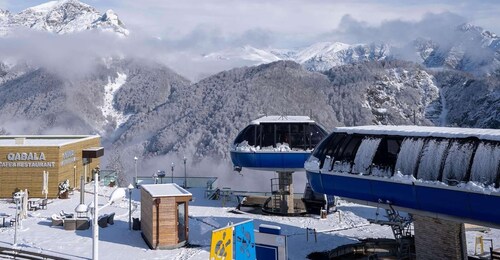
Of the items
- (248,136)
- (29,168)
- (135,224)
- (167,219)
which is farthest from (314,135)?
(29,168)

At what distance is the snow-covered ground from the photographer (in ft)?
70.0

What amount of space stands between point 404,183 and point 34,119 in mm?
154932

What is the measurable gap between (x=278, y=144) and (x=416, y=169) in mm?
13886

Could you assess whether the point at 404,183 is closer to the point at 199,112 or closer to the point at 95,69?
the point at 199,112

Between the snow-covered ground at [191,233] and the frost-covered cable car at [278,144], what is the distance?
3486 mm

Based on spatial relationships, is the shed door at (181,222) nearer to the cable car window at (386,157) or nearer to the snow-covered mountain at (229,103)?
the cable car window at (386,157)

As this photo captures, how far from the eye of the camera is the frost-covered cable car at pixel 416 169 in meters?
14.2

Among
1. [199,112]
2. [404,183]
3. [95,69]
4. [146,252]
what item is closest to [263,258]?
[404,183]

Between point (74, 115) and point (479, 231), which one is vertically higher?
point (74, 115)

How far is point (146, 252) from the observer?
2136 centimetres

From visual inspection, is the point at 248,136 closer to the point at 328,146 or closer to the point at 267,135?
the point at 267,135

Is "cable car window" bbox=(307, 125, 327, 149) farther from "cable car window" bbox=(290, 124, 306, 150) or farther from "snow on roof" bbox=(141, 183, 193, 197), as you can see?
"snow on roof" bbox=(141, 183, 193, 197)

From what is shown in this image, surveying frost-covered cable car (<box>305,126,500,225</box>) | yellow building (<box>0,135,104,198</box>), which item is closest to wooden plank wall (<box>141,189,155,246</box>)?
frost-covered cable car (<box>305,126,500,225</box>)

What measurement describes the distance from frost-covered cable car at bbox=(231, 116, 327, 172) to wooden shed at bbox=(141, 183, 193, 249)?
777 cm
